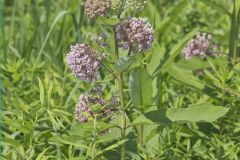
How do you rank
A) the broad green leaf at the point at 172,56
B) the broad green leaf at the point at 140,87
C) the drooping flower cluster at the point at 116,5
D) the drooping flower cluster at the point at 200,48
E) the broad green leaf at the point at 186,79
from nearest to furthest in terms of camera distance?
1. the drooping flower cluster at the point at 116,5
2. the broad green leaf at the point at 140,87
3. the broad green leaf at the point at 172,56
4. the broad green leaf at the point at 186,79
5. the drooping flower cluster at the point at 200,48

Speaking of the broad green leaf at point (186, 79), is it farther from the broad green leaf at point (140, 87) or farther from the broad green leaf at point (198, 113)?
the broad green leaf at point (198, 113)

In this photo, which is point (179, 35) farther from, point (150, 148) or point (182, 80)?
point (150, 148)

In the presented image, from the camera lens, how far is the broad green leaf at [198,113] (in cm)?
208

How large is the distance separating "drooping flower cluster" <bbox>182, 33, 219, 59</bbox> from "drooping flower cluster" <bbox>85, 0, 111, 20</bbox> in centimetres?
130

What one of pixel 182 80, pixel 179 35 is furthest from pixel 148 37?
pixel 179 35

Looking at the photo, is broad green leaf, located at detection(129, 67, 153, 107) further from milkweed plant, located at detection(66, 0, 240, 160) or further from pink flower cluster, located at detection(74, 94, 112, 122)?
pink flower cluster, located at detection(74, 94, 112, 122)

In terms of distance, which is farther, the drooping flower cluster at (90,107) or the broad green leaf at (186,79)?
the broad green leaf at (186,79)

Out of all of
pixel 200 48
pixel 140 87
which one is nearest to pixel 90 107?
pixel 140 87

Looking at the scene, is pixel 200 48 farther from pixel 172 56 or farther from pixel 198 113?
pixel 198 113

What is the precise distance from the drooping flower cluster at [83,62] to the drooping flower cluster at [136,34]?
0.11 meters

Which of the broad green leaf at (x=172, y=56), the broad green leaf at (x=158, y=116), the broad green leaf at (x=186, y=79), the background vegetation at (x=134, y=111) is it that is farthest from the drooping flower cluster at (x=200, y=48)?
the broad green leaf at (x=158, y=116)

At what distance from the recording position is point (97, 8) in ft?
6.57

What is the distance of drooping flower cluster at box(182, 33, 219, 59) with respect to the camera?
323 cm

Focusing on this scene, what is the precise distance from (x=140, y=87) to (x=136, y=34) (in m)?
0.29
